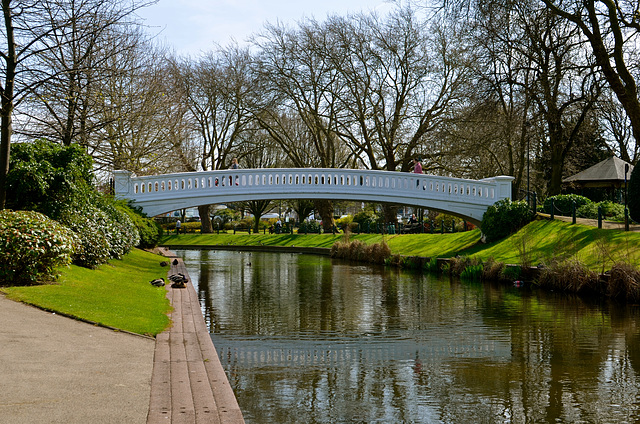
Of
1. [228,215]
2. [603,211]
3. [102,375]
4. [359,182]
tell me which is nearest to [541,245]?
[603,211]

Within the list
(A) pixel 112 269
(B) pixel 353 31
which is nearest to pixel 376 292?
(A) pixel 112 269

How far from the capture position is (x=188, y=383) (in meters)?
6.49

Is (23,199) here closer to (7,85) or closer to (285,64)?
(7,85)

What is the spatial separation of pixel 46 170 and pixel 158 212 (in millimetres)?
10227

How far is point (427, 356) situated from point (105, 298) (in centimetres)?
564

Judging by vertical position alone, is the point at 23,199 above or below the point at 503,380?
above

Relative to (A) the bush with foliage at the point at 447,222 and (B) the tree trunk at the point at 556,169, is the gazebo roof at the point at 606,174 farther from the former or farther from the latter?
(A) the bush with foliage at the point at 447,222

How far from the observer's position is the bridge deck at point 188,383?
17.9ft

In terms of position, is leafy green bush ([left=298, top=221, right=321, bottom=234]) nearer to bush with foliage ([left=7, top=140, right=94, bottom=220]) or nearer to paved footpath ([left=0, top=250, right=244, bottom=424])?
bush with foliage ([left=7, top=140, right=94, bottom=220])

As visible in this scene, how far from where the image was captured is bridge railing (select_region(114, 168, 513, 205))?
2559cm

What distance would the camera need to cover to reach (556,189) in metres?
29.0

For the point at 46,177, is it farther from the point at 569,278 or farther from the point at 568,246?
the point at 568,246

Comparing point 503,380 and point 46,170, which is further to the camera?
point 46,170

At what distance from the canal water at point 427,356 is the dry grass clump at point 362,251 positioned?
11472 millimetres
